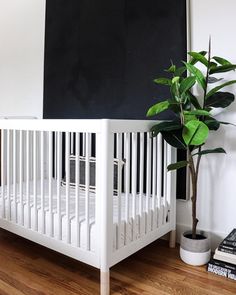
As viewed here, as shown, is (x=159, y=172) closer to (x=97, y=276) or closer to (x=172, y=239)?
(x=172, y=239)

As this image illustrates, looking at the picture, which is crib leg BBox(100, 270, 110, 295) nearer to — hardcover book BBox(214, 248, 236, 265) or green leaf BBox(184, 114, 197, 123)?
hardcover book BBox(214, 248, 236, 265)

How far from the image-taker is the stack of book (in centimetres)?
163

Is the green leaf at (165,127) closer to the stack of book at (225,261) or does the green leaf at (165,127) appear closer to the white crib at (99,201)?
the white crib at (99,201)

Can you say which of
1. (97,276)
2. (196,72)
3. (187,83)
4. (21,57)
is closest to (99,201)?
(97,276)

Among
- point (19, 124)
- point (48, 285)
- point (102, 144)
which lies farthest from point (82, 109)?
point (48, 285)

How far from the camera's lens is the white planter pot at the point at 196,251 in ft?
5.79

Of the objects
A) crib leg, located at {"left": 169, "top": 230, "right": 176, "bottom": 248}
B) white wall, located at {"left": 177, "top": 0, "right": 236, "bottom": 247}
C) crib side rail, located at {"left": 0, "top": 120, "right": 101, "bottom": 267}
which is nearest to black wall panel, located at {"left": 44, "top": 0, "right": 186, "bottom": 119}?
white wall, located at {"left": 177, "top": 0, "right": 236, "bottom": 247}

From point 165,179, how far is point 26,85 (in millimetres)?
1907

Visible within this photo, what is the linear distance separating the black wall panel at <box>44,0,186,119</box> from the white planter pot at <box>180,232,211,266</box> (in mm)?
950

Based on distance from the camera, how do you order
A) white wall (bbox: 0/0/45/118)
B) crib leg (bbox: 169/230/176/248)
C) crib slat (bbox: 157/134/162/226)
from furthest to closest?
white wall (bbox: 0/0/45/118), crib leg (bbox: 169/230/176/248), crib slat (bbox: 157/134/162/226)

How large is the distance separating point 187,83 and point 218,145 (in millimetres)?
530

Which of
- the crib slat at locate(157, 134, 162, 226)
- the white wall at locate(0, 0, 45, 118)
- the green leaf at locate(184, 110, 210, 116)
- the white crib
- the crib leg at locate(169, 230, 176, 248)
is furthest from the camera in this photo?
the white wall at locate(0, 0, 45, 118)

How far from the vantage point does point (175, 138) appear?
172 centimetres

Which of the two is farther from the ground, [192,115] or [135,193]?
[192,115]
